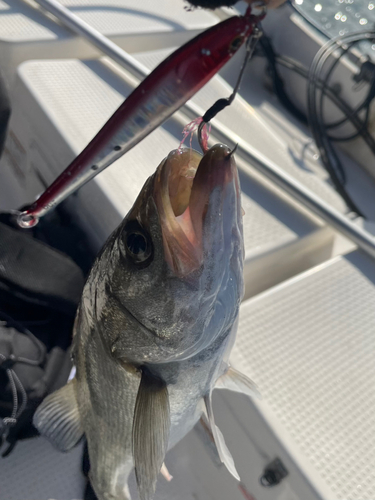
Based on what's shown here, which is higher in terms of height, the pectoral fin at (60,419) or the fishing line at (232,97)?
the fishing line at (232,97)

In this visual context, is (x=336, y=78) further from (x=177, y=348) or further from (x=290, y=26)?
(x=177, y=348)

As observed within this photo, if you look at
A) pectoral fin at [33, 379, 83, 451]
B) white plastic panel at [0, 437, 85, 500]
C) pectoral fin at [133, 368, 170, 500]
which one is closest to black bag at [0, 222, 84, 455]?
white plastic panel at [0, 437, 85, 500]

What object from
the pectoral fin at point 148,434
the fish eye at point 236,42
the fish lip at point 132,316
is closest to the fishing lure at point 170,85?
the fish eye at point 236,42

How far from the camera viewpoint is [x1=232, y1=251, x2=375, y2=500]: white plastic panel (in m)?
1.17

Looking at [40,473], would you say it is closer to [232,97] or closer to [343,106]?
[232,97]

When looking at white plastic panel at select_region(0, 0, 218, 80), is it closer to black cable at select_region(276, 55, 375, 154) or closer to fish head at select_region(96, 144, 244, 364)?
black cable at select_region(276, 55, 375, 154)

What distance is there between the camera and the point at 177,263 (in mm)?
788

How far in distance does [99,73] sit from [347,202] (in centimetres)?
174

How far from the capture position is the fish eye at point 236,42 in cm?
63

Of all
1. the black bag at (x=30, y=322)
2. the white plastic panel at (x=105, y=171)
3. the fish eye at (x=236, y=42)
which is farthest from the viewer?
the white plastic panel at (x=105, y=171)

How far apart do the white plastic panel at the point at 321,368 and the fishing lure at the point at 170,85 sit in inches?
35.8

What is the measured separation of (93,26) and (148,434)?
265cm

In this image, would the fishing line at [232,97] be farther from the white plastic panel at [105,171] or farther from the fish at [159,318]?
the white plastic panel at [105,171]

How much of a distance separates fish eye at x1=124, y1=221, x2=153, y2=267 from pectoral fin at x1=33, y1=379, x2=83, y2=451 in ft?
1.83
